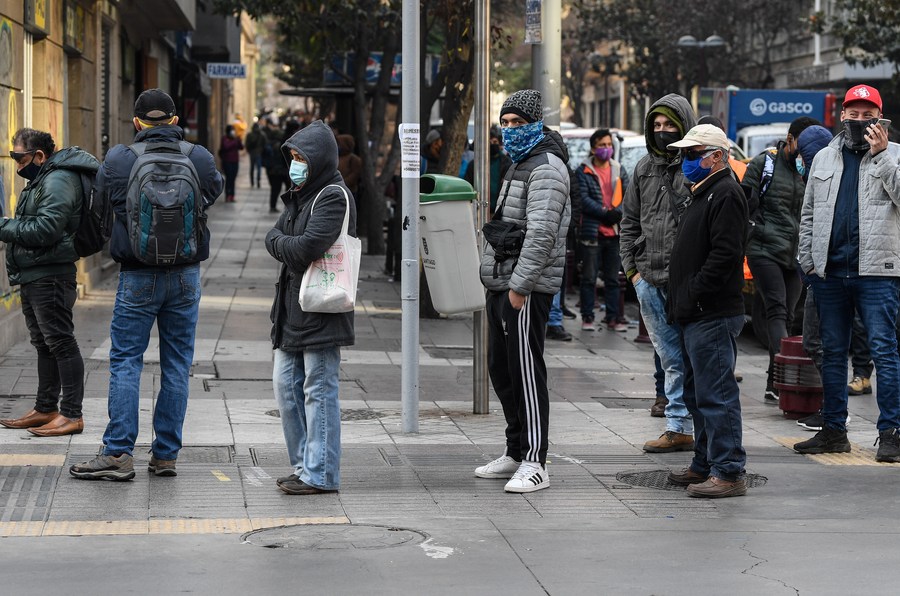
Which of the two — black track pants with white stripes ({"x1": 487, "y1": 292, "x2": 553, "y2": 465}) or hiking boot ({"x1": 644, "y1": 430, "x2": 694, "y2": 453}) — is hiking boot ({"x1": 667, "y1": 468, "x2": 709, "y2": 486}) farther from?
hiking boot ({"x1": 644, "y1": 430, "x2": 694, "y2": 453})

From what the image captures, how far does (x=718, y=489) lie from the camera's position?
706 centimetres

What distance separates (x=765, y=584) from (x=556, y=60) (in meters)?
7.43

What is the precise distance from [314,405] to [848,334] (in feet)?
10.5

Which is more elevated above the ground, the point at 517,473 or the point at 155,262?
A: the point at 155,262

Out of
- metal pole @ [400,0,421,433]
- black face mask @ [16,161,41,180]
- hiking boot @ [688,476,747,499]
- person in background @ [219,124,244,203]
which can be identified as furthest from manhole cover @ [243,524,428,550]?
person in background @ [219,124,244,203]

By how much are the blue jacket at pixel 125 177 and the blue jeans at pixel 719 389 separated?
8.14ft

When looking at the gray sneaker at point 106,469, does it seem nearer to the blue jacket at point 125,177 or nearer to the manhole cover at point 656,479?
the blue jacket at point 125,177

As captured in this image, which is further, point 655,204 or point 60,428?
point 60,428

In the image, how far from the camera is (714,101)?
28625mm

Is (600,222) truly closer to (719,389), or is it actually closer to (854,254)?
(854,254)

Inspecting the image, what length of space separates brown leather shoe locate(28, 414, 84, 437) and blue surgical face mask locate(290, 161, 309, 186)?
2379 millimetres

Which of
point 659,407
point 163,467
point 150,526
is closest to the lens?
point 150,526

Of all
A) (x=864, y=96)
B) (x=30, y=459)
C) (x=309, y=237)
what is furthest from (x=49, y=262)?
(x=864, y=96)

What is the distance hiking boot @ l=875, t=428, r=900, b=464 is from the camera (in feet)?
26.3
